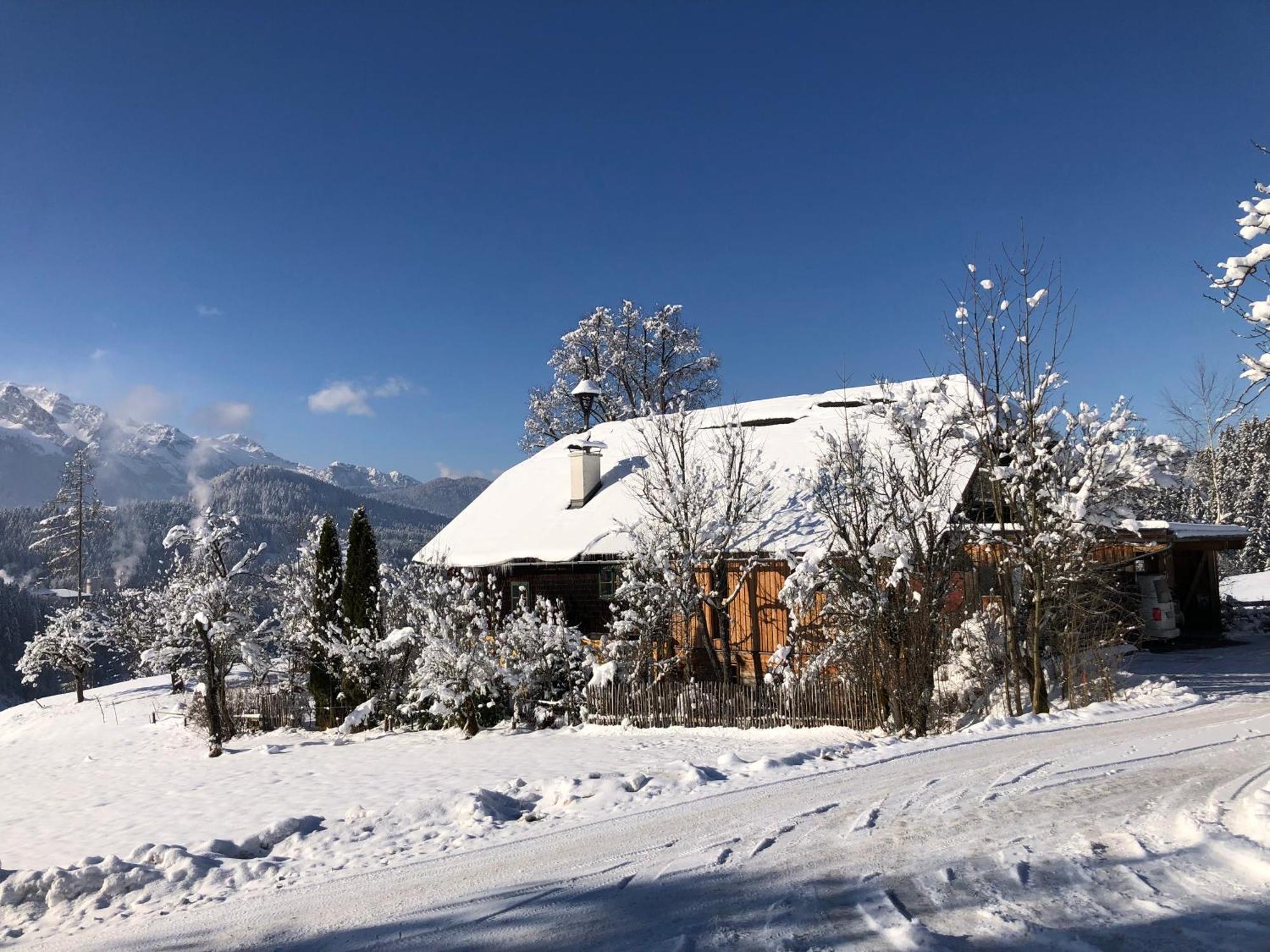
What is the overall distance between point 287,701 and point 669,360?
22740 millimetres

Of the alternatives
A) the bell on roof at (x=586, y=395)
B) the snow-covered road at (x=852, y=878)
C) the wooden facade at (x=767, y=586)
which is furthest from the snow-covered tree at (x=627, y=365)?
the snow-covered road at (x=852, y=878)

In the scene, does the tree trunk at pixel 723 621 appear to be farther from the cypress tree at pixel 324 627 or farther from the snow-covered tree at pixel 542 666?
the cypress tree at pixel 324 627

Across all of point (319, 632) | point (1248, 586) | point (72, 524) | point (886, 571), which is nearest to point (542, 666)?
point (319, 632)

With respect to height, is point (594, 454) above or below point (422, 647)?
above

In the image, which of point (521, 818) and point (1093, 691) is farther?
point (1093, 691)

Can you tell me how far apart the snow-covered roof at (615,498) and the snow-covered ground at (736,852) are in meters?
7.80

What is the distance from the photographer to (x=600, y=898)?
18.7 ft

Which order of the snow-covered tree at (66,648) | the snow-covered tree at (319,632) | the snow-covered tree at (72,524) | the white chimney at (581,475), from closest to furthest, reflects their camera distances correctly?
the snow-covered tree at (319,632) → the white chimney at (581,475) → the snow-covered tree at (66,648) → the snow-covered tree at (72,524)

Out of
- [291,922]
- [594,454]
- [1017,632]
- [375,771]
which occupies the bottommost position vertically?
[375,771]

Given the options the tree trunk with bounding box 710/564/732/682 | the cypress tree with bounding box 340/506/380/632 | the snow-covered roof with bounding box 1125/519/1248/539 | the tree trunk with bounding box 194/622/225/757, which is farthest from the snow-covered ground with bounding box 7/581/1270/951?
the cypress tree with bounding box 340/506/380/632

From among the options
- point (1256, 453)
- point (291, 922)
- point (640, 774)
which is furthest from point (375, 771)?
point (1256, 453)

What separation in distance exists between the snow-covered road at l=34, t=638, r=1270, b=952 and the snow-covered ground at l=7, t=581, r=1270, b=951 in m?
0.03

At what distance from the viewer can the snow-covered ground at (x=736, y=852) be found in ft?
16.6

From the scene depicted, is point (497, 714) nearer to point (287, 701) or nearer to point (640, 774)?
point (287, 701)
